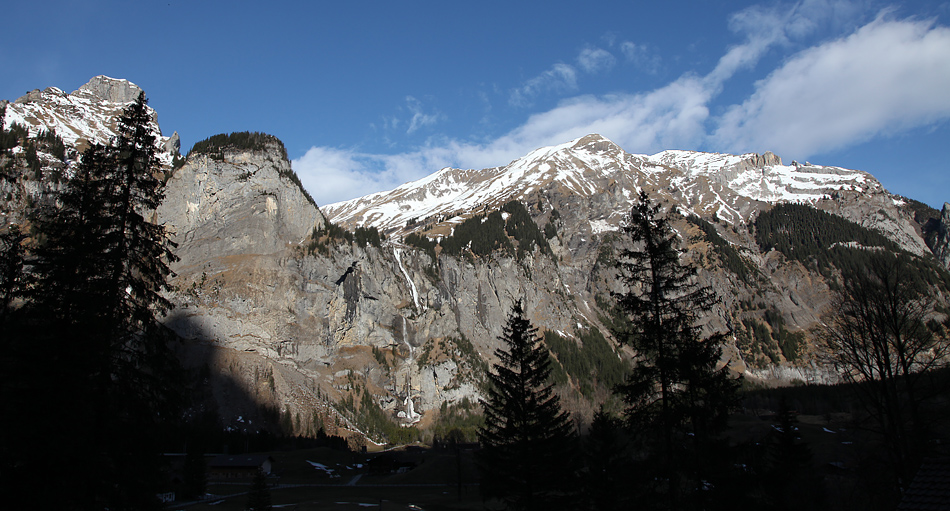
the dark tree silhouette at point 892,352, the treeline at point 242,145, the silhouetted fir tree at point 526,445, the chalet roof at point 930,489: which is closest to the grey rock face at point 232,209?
the treeline at point 242,145

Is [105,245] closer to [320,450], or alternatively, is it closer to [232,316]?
[320,450]

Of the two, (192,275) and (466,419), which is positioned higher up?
(192,275)

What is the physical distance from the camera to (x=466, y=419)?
145 meters

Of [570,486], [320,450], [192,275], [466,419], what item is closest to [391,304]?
[466,419]

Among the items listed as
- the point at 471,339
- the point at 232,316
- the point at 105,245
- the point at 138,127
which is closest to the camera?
the point at 105,245

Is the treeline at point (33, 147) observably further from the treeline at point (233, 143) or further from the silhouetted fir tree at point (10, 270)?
the silhouetted fir tree at point (10, 270)

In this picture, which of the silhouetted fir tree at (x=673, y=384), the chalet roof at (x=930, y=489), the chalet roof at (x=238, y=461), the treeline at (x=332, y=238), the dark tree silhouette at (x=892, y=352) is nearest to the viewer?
the chalet roof at (x=930, y=489)

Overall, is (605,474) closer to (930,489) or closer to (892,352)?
(892,352)

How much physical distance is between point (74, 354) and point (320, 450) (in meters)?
92.2

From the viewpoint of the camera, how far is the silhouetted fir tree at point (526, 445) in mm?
23438

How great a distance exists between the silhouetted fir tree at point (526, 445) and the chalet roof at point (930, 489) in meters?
13.5

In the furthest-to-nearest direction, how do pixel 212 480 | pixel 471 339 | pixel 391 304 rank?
pixel 471 339 → pixel 391 304 → pixel 212 480

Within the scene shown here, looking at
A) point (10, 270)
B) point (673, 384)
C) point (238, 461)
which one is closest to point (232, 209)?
point (238, 461)

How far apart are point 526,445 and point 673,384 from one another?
823cm
